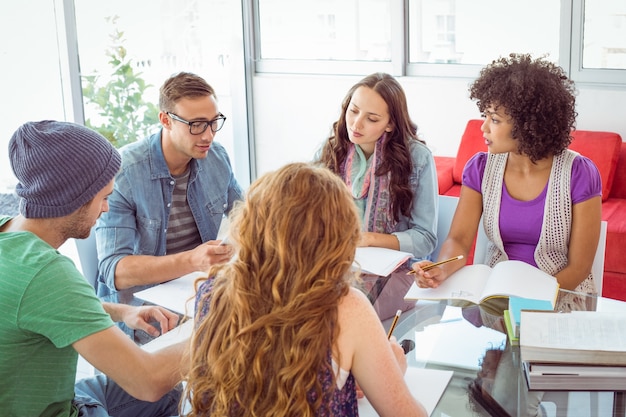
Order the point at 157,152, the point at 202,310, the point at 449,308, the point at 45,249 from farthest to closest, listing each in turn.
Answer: the point at 157,152 → the point at 449,308 → the point at 45,249 → the point at 202,310

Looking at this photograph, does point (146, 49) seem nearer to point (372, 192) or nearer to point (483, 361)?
point (372, 192)

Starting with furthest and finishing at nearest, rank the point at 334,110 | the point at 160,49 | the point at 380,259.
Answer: the point at 334,110 → the point at 160,49 → the point at 380,259

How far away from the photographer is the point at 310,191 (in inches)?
53.4

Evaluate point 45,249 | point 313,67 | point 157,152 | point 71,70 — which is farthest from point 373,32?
point 45,249

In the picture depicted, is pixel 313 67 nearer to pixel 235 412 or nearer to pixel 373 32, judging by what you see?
pixel 373 32

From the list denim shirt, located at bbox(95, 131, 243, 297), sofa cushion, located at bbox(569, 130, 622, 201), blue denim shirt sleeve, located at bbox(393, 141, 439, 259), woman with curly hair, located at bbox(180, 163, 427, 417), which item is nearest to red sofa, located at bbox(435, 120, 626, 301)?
sofa cushion, located at bbox(569, 130, 622, 201)

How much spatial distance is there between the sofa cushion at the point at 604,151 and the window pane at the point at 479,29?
0.72 metres

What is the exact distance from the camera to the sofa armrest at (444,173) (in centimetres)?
433

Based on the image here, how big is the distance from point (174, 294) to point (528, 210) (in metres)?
1.21

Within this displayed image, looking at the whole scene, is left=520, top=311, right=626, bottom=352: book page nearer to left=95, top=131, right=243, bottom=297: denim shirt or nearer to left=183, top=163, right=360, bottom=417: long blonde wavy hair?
left=183, top=163, right=360, bottom=417: long blonde wavy hair

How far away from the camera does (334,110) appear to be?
5273 mm

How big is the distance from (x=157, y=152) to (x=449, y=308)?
3.80ft

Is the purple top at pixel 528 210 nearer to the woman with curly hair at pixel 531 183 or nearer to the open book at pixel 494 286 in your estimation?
the woman with curly hair at pixel 531 183

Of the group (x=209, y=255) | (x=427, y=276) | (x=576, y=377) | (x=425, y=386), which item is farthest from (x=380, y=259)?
(x=576, y=377)
